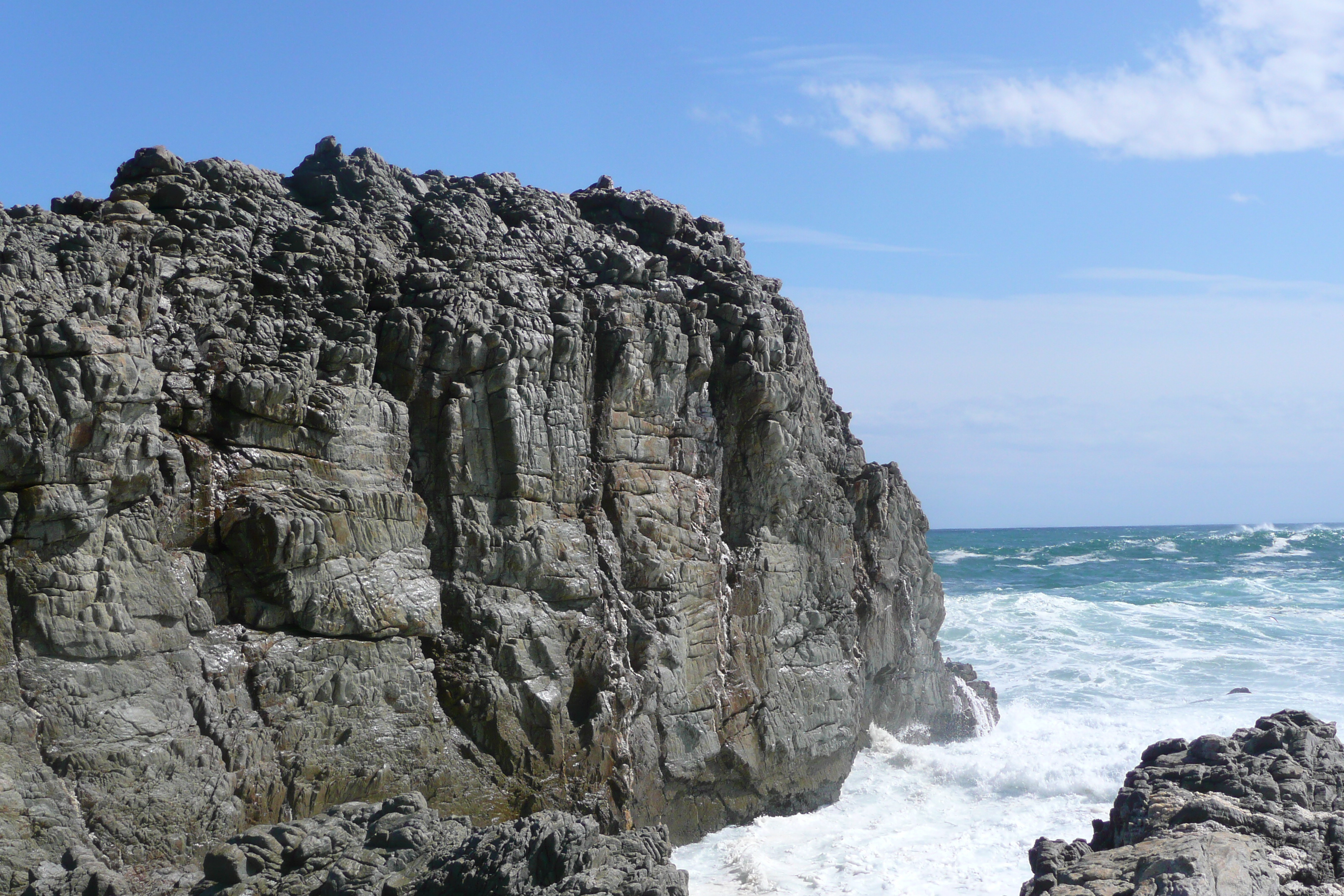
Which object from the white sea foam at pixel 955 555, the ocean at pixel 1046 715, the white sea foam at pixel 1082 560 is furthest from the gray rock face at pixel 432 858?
the white sea foam at pixel 955 555

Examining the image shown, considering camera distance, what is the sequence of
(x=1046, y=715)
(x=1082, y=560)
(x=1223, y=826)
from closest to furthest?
(x=1223, y=826), (x=1046, y=715), (x=1082, y=560)

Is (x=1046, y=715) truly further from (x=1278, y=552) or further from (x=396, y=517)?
(x=1278, y=552)

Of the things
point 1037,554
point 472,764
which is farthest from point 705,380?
point 1037,554

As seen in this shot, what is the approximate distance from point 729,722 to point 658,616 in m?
1.54

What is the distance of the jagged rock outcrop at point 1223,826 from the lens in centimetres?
600

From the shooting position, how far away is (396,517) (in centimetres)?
967

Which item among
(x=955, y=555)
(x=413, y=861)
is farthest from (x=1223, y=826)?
(x=955, y=555)

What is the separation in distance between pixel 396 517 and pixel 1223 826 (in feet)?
21.5

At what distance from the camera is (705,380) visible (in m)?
12.2

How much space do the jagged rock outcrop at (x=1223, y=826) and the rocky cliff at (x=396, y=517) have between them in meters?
4.58

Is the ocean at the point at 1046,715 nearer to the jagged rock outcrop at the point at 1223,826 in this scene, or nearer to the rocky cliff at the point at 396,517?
the rocky cliff at the point at 396,517

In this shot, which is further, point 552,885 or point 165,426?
point 165,426

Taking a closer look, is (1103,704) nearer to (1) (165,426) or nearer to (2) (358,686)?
(2) (358,686)

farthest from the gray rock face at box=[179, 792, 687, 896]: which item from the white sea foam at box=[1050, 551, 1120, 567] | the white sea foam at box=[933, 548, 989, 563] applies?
the white sea foam at box=[933, 548, 989, 563]
